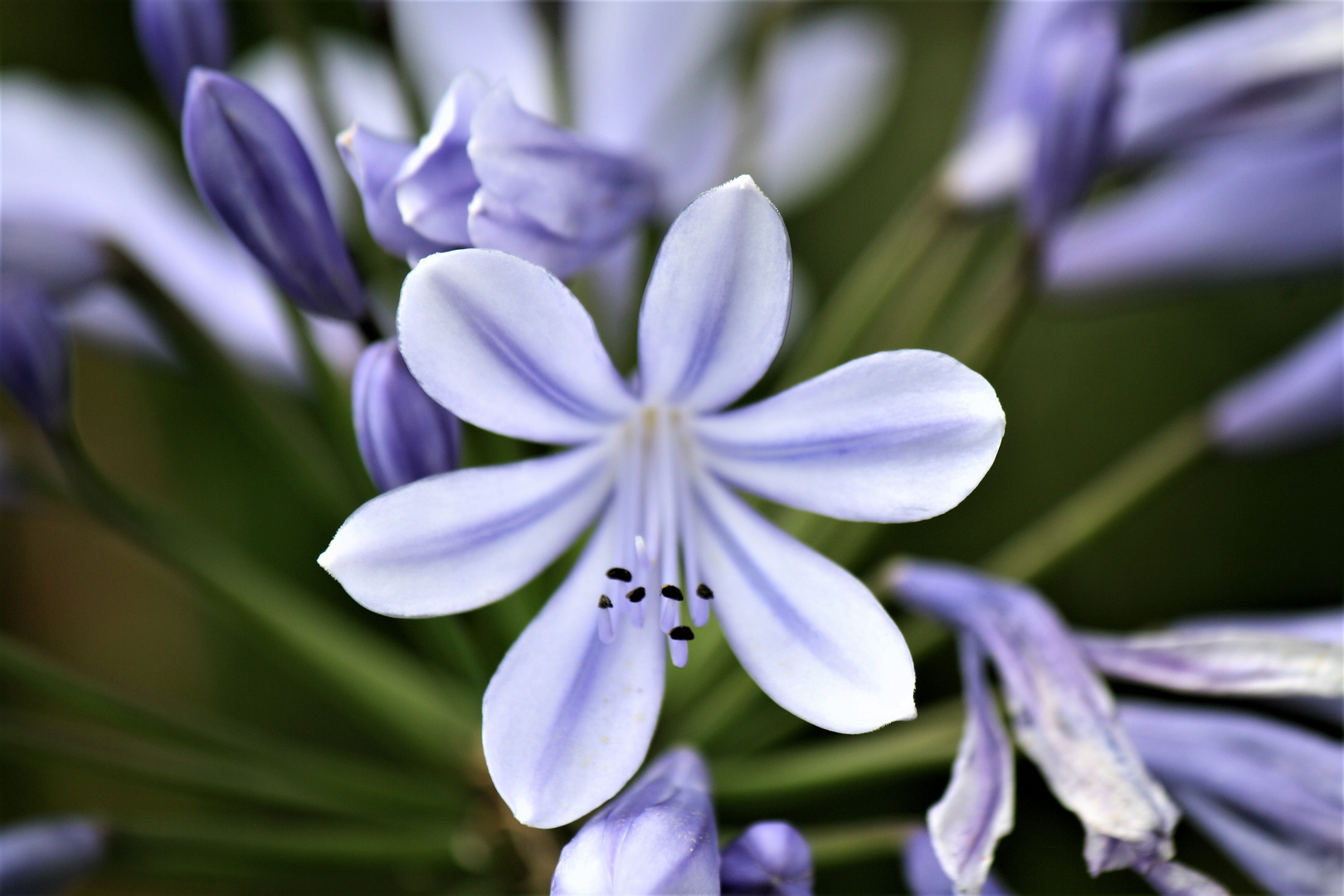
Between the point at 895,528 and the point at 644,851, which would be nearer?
the point at 644,851

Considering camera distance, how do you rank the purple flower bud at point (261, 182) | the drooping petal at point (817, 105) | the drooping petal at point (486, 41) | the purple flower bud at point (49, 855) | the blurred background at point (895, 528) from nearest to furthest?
the purple flower bud at point (261, 182)
the purple flower bud at point (49, 855)
the drooping petal at point (486, 41)
the drooping petal at point (817, 105)
the blurred background at point (895, 528)

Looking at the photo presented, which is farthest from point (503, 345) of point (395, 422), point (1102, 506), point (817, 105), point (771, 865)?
point (817, 105)

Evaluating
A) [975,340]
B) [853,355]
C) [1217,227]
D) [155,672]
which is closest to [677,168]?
[853,355]

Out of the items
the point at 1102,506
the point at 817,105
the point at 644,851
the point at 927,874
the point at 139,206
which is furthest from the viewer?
the point at 817,105

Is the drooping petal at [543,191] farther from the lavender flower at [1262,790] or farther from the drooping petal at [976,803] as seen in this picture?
the lavender flower at [1262,790]

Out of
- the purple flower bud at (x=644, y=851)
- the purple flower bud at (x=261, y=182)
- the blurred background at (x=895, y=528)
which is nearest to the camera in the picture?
the purple flower bud at (x=644, y=851)

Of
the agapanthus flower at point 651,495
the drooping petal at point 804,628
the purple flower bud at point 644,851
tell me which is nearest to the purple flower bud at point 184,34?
the agapanthus flower at point 651,495

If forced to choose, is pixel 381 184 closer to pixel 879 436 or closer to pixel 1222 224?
pixel 879 436
